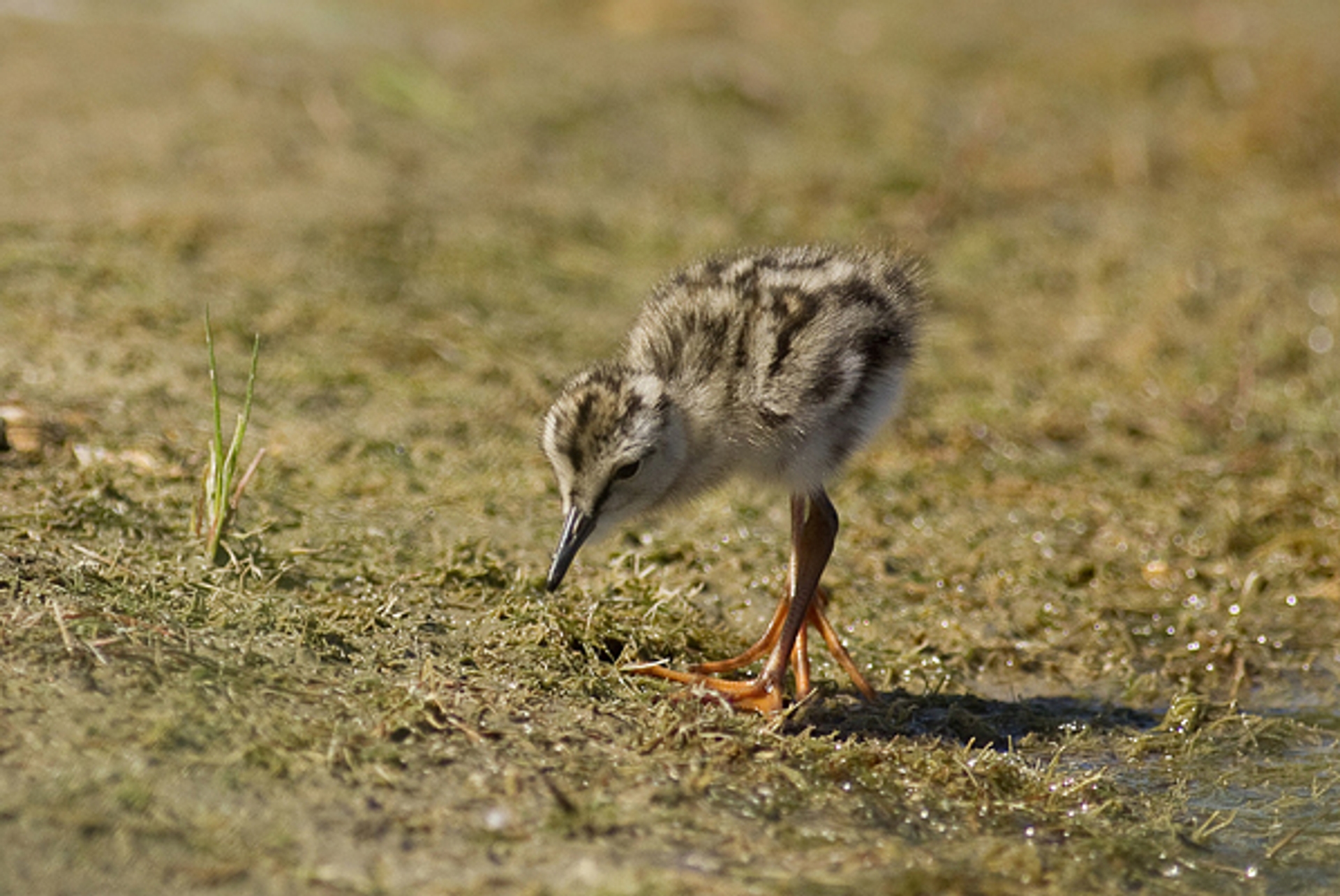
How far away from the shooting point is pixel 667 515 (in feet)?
16.4

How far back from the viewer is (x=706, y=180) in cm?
861

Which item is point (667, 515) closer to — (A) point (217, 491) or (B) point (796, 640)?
(B) point (796, 640)

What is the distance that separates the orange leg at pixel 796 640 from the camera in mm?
4125

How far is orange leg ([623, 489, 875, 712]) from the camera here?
4.12m

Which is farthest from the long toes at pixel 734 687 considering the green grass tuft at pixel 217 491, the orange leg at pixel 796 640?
the green grass tuft at pixel 217 491

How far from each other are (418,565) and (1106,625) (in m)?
2.19

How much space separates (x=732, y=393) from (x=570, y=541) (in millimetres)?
627

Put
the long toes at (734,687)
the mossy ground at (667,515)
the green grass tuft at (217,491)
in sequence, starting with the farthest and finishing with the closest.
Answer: the green grass tuft at (217,491)
the long toes at (734,687)
the mossy ground at (667,515)

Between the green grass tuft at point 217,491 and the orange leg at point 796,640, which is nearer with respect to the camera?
the orange leg at point 796,640

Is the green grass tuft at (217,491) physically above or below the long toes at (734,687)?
above

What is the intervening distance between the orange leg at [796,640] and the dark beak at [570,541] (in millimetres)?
301

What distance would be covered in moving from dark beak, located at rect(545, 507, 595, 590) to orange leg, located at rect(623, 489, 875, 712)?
30 cm

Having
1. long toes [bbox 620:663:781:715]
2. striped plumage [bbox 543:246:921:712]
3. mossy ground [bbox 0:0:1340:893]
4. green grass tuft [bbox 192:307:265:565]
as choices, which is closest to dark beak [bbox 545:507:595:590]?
striped plumage [bbox 543:246:921:712]

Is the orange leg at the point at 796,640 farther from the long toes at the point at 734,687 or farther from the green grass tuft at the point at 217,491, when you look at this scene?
the green grass tuft at the point at 217,491
